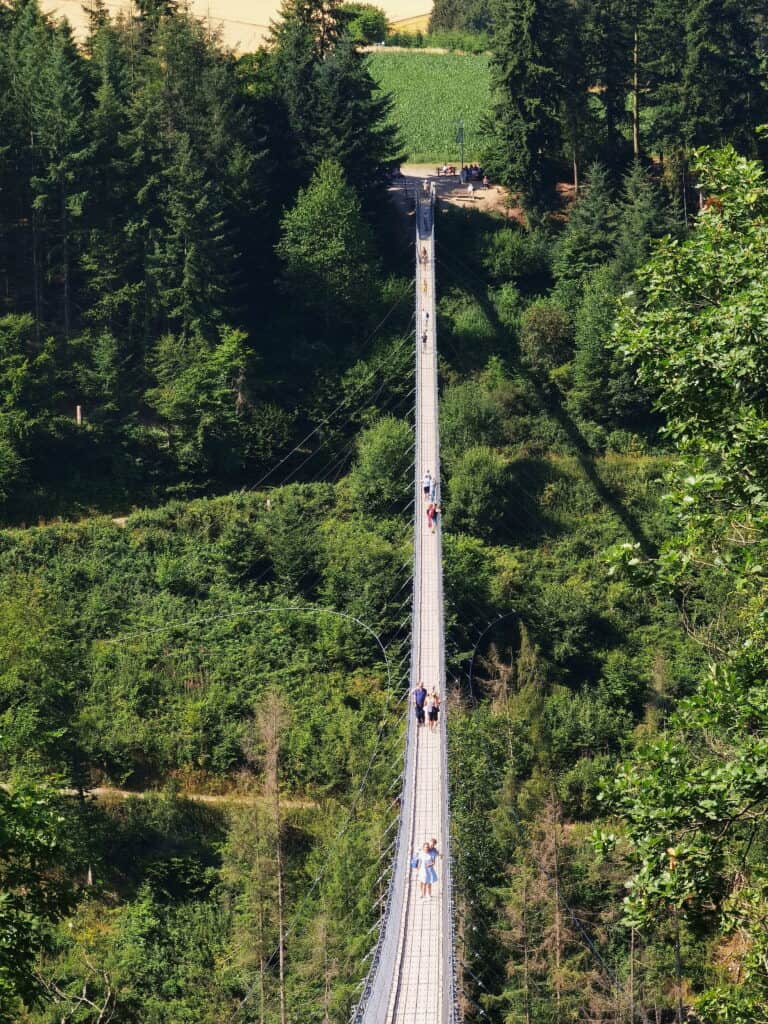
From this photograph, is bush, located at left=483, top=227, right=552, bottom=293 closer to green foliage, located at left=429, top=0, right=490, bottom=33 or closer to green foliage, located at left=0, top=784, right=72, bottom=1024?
green foliage, located at left=429, top=0, right=490, bottom=33

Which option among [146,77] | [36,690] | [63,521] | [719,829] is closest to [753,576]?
[719,829]

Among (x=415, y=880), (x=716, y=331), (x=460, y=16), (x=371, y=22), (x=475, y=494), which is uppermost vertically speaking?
(x=460, y=16)

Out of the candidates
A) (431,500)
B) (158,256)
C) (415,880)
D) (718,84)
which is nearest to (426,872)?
(415,880)

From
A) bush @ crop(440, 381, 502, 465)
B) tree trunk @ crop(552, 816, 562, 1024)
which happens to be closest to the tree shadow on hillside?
bush @ crop(440, 381, 502, 465)

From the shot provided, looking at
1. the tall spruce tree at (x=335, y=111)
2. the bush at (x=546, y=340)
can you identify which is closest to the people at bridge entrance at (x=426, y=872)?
the bush at (x=546, y=340)

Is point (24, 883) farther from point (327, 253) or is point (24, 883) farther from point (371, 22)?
point (371, 22)

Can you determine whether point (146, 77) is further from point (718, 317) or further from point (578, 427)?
point (718, 317)
